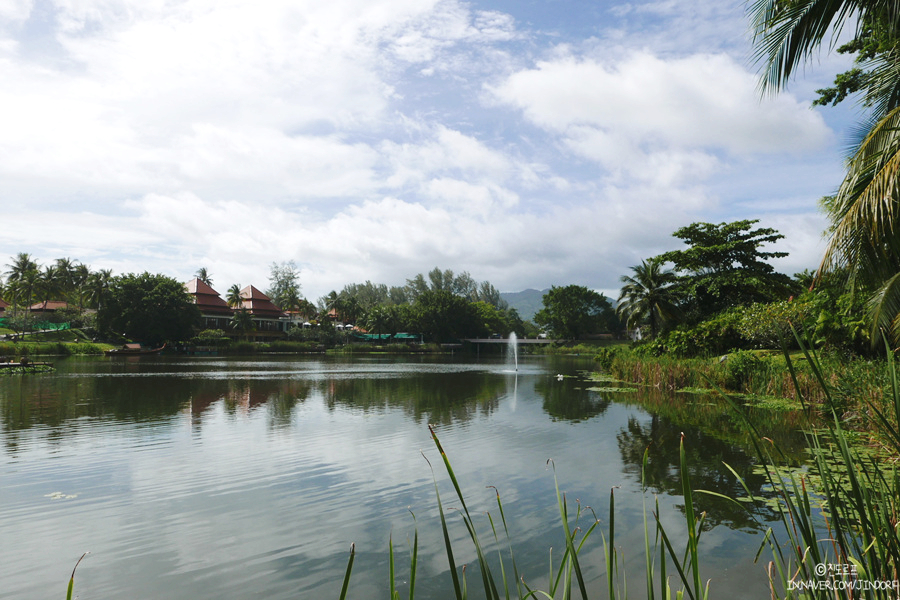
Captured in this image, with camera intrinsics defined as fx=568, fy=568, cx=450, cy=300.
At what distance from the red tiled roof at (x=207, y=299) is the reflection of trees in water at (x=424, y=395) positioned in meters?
55.8

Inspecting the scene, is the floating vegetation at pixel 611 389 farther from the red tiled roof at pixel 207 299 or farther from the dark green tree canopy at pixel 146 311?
the red tiled roof at pixel 207 299

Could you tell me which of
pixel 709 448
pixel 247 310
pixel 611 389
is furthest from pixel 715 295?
pixel 247 310

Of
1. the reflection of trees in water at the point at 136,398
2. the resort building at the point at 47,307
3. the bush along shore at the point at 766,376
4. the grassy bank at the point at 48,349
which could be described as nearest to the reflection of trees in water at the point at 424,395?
the reflection of trees in water at the point at 136,398

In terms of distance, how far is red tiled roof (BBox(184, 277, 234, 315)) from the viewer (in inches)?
3035

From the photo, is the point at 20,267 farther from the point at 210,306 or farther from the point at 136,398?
the point at 136,398

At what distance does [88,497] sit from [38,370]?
1087 inches

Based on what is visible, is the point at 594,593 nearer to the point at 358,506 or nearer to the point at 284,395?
the point at 358,506

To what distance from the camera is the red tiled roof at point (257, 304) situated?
83.4 metres

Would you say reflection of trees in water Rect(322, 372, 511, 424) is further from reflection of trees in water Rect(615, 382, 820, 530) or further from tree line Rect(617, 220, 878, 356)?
tree line Rect(617, 220, 878, 356)

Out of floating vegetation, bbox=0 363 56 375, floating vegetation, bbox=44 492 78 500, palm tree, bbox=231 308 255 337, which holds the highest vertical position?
palm tree, bbox=231 308 255 337

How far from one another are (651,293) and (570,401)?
65.0 feet

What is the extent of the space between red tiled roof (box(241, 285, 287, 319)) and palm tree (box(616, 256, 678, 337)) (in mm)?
59508

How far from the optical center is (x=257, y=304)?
279ft

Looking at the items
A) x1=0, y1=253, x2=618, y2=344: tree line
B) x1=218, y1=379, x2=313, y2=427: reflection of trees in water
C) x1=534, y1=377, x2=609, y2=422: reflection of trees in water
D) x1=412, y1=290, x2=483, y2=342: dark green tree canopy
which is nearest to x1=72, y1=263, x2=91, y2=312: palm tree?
x1=0, y1=253, x2=618, y2=344: tree line
